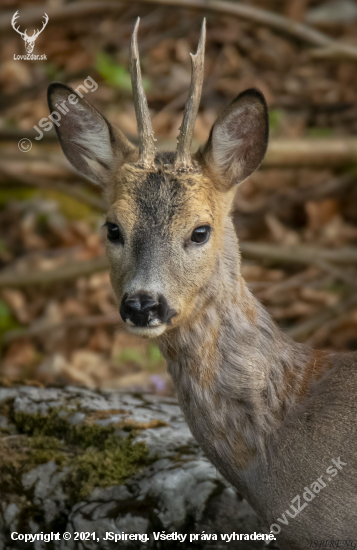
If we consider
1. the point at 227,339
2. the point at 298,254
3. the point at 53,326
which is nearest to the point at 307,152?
the point at 298,254

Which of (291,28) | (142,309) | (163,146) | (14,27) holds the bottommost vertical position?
(142,309)

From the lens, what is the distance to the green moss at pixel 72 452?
388 centimetres

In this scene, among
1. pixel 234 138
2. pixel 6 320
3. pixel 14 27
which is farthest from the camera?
pixel 14 27

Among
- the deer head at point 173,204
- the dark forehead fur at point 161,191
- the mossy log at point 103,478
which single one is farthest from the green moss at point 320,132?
the dark forehead fur at point 161,191

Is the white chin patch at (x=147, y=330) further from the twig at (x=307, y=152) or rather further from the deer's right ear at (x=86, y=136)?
the twig at (x=307, y=152)

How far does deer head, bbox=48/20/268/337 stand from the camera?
3164 mm

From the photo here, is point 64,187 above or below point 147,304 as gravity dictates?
above

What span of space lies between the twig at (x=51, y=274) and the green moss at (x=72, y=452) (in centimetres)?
345

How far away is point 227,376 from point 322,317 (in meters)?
4.58

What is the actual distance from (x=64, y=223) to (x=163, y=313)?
5687mm

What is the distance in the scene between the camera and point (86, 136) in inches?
150

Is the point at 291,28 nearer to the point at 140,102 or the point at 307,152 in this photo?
the point at 307,152

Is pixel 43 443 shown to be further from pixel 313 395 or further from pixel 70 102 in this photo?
pixel 70 102

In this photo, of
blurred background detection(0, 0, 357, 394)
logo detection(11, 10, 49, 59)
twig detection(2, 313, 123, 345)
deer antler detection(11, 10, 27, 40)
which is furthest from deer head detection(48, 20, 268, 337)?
logo detection(11, 10, 49, 59)
